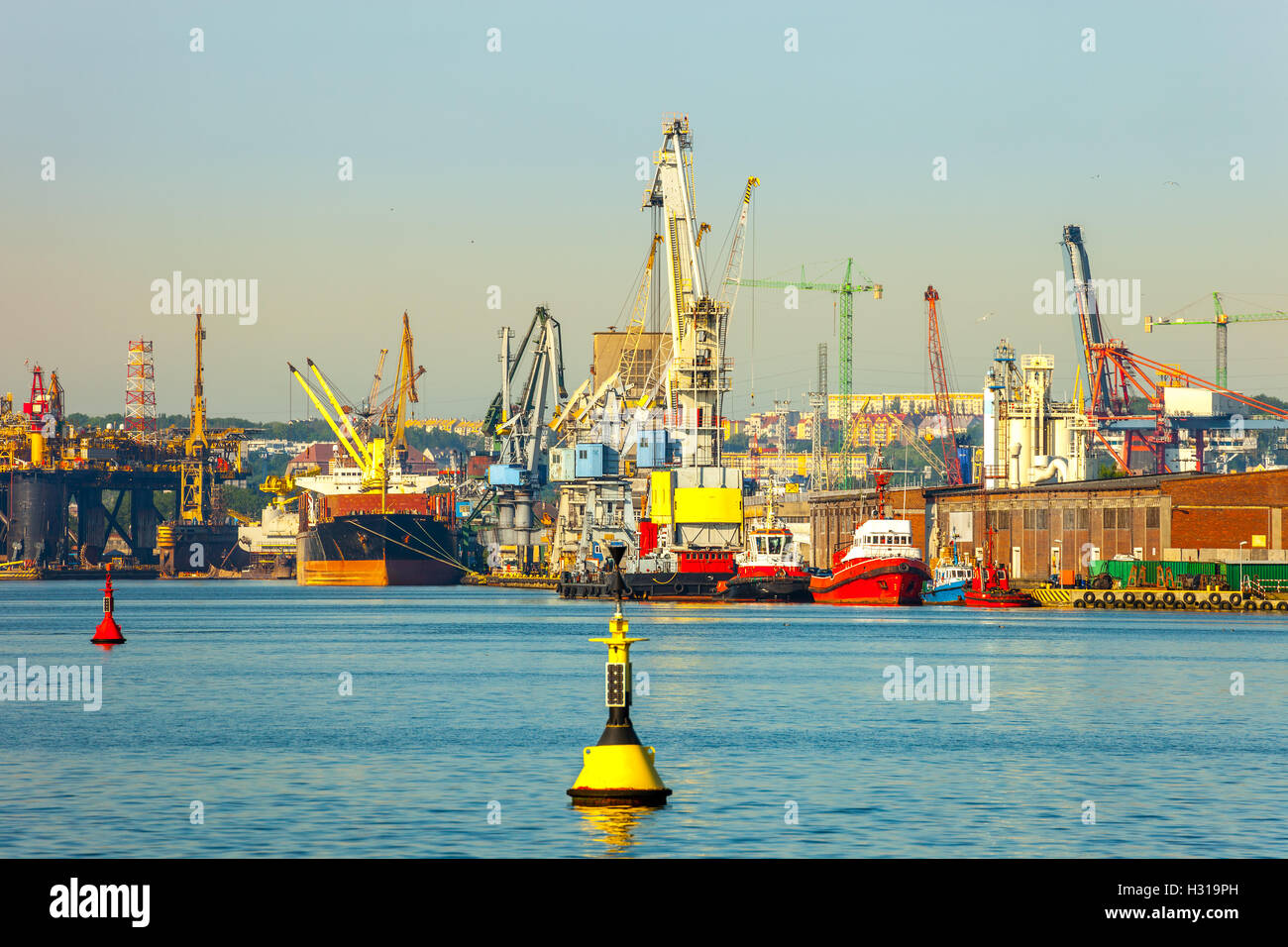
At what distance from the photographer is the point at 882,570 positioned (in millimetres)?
124938

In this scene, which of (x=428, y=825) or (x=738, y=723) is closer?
(x=428, y=825)

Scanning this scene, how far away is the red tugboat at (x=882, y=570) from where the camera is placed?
12419cm

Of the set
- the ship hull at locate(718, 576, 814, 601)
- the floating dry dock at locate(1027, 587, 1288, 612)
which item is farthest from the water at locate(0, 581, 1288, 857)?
the ship hull at locate(718, 576, 814, 601)

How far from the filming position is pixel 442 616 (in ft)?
419

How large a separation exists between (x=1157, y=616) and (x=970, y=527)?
122ft

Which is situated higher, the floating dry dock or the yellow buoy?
the yellow buoy

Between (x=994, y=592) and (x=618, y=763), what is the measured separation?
104759 mm

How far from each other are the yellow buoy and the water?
0.35 metres

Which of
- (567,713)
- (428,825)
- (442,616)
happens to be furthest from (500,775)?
(442,616)

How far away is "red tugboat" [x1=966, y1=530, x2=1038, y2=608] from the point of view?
126562mm

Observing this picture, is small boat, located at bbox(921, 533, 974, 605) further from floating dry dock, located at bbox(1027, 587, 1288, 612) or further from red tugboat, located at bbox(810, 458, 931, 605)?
floating dry dock, located at bbox(1027, 587, 1288, 612)

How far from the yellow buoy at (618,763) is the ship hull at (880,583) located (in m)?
97.5

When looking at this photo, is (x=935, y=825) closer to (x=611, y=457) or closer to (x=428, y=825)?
(x=428, y=825)
